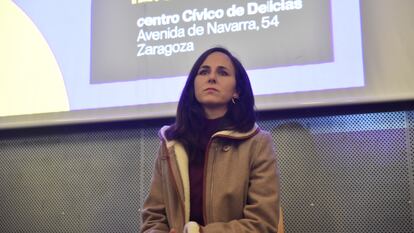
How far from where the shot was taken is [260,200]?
114cm

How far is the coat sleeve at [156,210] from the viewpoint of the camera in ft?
4.05

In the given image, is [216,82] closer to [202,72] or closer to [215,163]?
[202,72]

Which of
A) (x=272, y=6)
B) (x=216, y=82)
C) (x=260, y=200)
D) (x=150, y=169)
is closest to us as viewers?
(x=260, y=200)

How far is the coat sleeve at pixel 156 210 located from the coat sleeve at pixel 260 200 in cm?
16

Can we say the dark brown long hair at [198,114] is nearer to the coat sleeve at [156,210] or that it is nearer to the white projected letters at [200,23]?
the coat sleeve at [156,210]

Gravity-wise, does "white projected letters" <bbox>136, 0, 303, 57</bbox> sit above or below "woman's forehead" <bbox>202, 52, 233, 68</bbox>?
above

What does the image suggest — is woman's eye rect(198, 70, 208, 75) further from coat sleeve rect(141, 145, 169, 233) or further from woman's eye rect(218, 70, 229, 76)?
coat sleeve rect(141, 145, 169, 233)

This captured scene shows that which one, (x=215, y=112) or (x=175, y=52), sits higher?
(x=175, y=52)

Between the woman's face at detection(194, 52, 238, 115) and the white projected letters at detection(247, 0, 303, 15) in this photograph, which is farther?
the white projected letters at detection(247, 0, 303, 15)

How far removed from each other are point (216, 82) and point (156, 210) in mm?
348

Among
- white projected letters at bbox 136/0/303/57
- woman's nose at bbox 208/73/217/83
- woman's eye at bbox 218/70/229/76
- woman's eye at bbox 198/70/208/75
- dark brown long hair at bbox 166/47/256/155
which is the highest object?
white projected letters at bbox 136/0/303/57

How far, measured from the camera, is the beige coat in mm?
1156

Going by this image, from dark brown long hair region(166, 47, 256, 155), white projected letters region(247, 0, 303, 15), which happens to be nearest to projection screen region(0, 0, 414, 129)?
white projected letters region(247, 0, 303, 15)

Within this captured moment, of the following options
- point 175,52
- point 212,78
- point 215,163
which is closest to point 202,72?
point 212,78
